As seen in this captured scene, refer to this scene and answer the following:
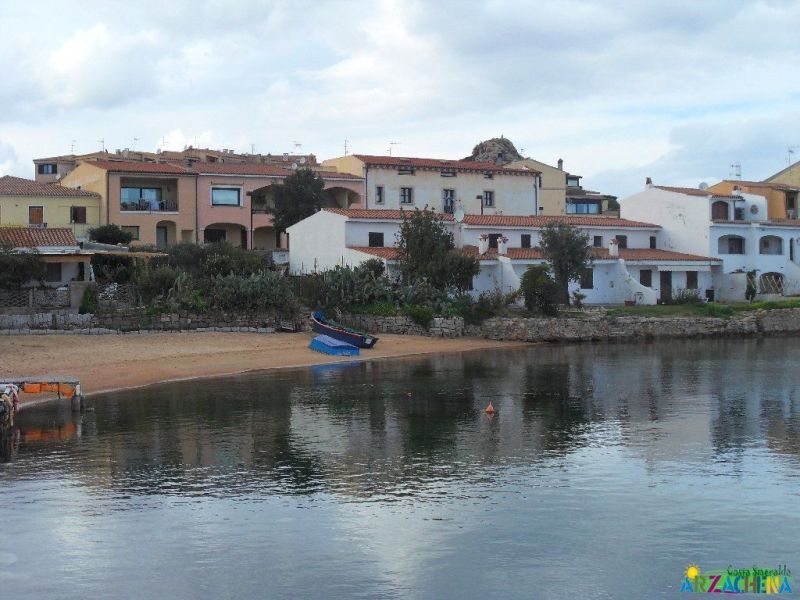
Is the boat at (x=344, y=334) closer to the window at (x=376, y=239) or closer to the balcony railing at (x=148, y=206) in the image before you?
the window at (x=376, y=239)

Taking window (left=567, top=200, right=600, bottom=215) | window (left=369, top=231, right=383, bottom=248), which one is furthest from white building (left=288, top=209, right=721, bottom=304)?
window (left=567, top=200, right=600, bottom=215)

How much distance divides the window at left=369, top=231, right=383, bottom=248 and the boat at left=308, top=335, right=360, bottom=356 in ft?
55.8

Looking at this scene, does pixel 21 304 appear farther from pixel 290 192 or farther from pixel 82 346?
pixel 290 192

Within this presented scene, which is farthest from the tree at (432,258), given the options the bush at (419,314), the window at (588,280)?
the window at (588,280)

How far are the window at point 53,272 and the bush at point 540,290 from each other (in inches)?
1089

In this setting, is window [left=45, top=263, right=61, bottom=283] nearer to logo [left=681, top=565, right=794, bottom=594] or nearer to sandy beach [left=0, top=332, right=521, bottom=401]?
sandy beach [left=0, top=332, right=521, bottom=401]

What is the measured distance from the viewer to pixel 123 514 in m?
21.5

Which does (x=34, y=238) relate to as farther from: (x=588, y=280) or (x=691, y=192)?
(x=691, y=192)

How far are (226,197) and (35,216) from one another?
45.3 feet

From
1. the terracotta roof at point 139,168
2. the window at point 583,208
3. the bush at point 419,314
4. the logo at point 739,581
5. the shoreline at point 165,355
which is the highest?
the terracotta roof at point 139,168

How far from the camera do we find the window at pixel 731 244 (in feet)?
262

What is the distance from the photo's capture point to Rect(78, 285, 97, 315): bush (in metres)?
52.7

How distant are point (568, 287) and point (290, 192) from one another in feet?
71.2

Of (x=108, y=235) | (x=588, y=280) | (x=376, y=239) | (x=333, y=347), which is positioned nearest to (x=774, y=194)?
(x=588, y=280)
